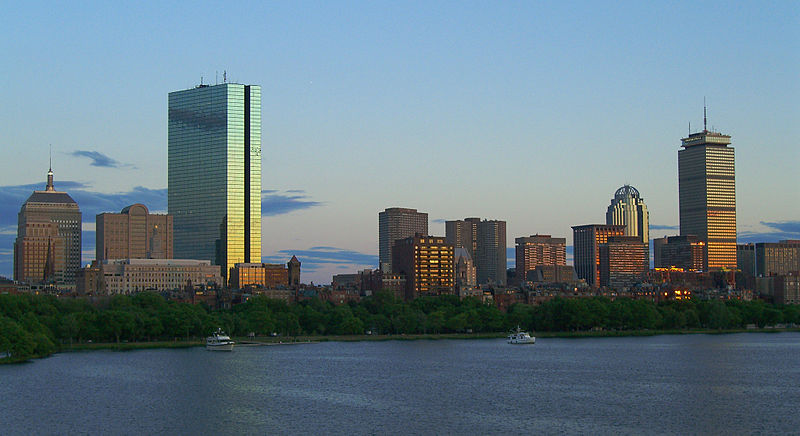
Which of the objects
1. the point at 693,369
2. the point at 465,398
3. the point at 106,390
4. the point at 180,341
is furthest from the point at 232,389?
the point at 180,341

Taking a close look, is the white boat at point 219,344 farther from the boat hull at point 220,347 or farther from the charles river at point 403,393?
the charles river at point 403,393

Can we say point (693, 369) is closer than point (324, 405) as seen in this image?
No

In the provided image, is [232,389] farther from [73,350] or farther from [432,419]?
[73,350]

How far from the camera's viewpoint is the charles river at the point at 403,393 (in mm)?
93375

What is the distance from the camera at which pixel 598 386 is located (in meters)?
122

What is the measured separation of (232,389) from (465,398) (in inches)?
1045

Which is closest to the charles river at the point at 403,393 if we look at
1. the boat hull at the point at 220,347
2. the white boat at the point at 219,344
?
the boat hull at the point at 220,347

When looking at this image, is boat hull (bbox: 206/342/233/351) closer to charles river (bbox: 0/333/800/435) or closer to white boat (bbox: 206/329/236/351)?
white boat (bbox: 206/329/236/351)

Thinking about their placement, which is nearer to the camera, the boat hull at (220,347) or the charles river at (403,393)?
the charles river at (403,393)

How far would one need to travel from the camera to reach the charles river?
93.4m

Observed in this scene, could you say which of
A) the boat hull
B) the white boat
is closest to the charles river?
the boat hull

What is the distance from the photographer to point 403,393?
11650cm

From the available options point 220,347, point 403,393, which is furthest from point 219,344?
point 403,393

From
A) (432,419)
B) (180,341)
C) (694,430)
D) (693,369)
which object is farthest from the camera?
(180,341)
